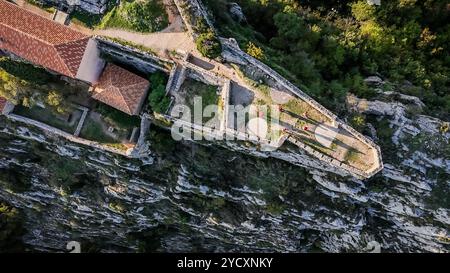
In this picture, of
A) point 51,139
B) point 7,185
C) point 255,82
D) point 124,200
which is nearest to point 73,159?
point 51,139

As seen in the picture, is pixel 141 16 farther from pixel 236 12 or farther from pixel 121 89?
pixel 236 12

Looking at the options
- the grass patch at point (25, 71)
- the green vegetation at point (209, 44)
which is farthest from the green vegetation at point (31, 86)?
the green vegetation at point (209, 44)

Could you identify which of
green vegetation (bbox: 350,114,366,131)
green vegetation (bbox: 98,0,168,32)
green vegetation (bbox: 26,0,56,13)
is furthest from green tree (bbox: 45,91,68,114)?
green vegetation (bbox: 350,114,366,131)

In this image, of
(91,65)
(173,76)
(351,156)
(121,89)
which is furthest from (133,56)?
(351,156)

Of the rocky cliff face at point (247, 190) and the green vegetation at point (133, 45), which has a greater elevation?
the green vegetation at point (133, 45)

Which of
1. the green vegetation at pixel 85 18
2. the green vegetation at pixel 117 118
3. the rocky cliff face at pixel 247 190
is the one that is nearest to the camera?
the green vegetation at pixel 85 18

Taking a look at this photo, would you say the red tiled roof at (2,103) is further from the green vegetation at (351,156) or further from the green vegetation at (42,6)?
the green vegetation at (351,156)

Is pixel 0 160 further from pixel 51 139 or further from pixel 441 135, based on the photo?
pixel 441 135
